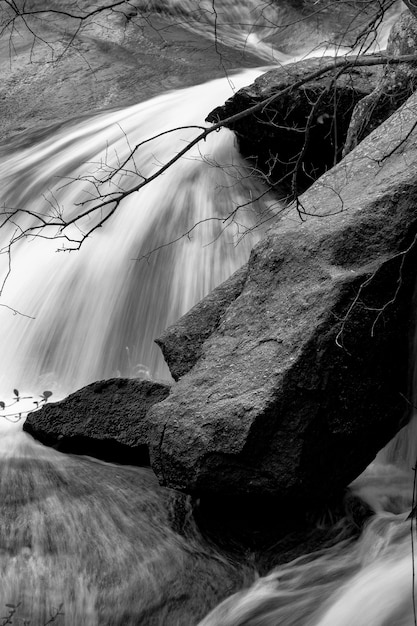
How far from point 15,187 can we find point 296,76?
9.53ft

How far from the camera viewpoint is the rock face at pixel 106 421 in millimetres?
4547

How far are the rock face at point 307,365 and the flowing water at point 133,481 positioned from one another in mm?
281

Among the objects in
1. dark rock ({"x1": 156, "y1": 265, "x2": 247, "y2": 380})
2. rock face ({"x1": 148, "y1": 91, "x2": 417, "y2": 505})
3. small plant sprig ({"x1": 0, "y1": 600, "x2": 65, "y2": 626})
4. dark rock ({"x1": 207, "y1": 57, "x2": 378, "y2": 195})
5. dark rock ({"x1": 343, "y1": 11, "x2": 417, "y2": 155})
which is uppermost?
dark rock ({"x1": 207, "y1": 57, "x2": 378, "y2": 195})

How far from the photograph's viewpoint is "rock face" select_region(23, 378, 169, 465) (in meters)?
4.55

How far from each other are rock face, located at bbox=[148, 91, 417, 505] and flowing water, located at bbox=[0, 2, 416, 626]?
28 centimetres

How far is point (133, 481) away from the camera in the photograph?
171 inches

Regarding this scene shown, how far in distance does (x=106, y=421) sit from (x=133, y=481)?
16.0 inches

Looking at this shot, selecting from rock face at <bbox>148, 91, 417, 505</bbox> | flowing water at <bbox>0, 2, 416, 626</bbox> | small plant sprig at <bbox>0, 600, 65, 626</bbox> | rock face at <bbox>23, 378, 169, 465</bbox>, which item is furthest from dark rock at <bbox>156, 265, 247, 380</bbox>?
small plant sprig at <bbox>0, 600, 65, 626</bbox>

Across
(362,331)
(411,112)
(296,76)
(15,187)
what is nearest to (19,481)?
(362,331)

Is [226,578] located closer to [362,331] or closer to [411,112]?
[362,331]

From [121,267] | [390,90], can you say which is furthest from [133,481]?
[390,90]

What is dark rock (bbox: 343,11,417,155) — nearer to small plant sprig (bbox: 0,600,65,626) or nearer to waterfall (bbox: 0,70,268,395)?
waterfall (bbox: 0,70,268,395)

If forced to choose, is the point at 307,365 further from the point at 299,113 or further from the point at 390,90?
the point at 299,113

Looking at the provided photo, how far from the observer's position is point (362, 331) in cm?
389
